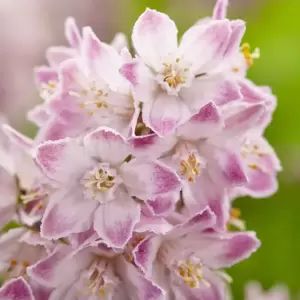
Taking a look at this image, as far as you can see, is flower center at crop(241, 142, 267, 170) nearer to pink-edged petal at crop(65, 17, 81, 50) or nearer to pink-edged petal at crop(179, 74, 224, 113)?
pink-edged petal at crop(179, 74, 224, 113)

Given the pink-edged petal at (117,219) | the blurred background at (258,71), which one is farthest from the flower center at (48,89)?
the blurred background at (258,71)

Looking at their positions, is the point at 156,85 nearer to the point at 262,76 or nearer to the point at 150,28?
the point at 150,28

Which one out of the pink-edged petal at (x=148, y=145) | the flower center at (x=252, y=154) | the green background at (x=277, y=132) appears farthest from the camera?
the green background at (x=277, y=132)

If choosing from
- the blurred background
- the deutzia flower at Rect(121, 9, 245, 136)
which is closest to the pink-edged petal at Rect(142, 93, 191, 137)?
the deutzia flower at Rect(121, 9, 245, 136)

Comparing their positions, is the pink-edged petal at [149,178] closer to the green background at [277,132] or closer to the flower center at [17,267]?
the flower center at [17,267]

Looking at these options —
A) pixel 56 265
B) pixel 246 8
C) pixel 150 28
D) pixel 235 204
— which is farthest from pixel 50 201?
pixel 246 8
